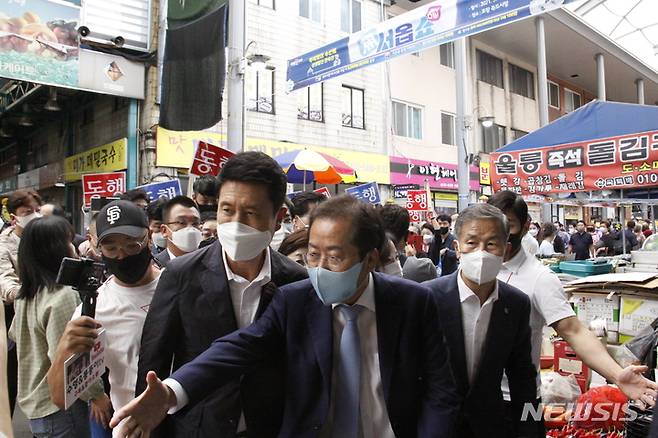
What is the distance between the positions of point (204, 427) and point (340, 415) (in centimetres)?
52

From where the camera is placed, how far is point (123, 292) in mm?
2443

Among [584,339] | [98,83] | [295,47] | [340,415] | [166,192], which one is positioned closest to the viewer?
[340,415]

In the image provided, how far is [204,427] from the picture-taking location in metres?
1.85

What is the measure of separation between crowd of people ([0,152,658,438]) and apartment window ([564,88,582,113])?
27561 mm

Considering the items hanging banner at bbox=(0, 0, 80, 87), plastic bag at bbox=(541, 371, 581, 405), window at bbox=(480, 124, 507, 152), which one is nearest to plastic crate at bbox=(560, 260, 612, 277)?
plastic bag at bbox=(541, 371, 581, 405)

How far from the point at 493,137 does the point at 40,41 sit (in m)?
17.4

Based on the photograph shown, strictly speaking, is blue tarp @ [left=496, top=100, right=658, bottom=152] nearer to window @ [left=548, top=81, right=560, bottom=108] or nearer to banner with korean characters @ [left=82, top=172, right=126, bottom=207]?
banner with korean characters @ [left=82, top=172, right=126, bottom=207]

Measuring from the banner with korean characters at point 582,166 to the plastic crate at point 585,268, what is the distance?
3.18ft

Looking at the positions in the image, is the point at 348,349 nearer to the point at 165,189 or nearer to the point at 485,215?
the point at 485,215

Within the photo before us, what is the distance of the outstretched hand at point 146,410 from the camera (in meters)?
1.46

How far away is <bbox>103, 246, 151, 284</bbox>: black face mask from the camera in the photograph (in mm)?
2422

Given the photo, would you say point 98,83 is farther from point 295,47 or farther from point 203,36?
point 295,47

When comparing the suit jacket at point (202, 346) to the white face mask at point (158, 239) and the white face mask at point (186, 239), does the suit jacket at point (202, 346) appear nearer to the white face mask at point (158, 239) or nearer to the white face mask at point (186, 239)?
the white face mask at point (186, 239)

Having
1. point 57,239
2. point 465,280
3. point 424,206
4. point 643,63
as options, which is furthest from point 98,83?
point 643,63
